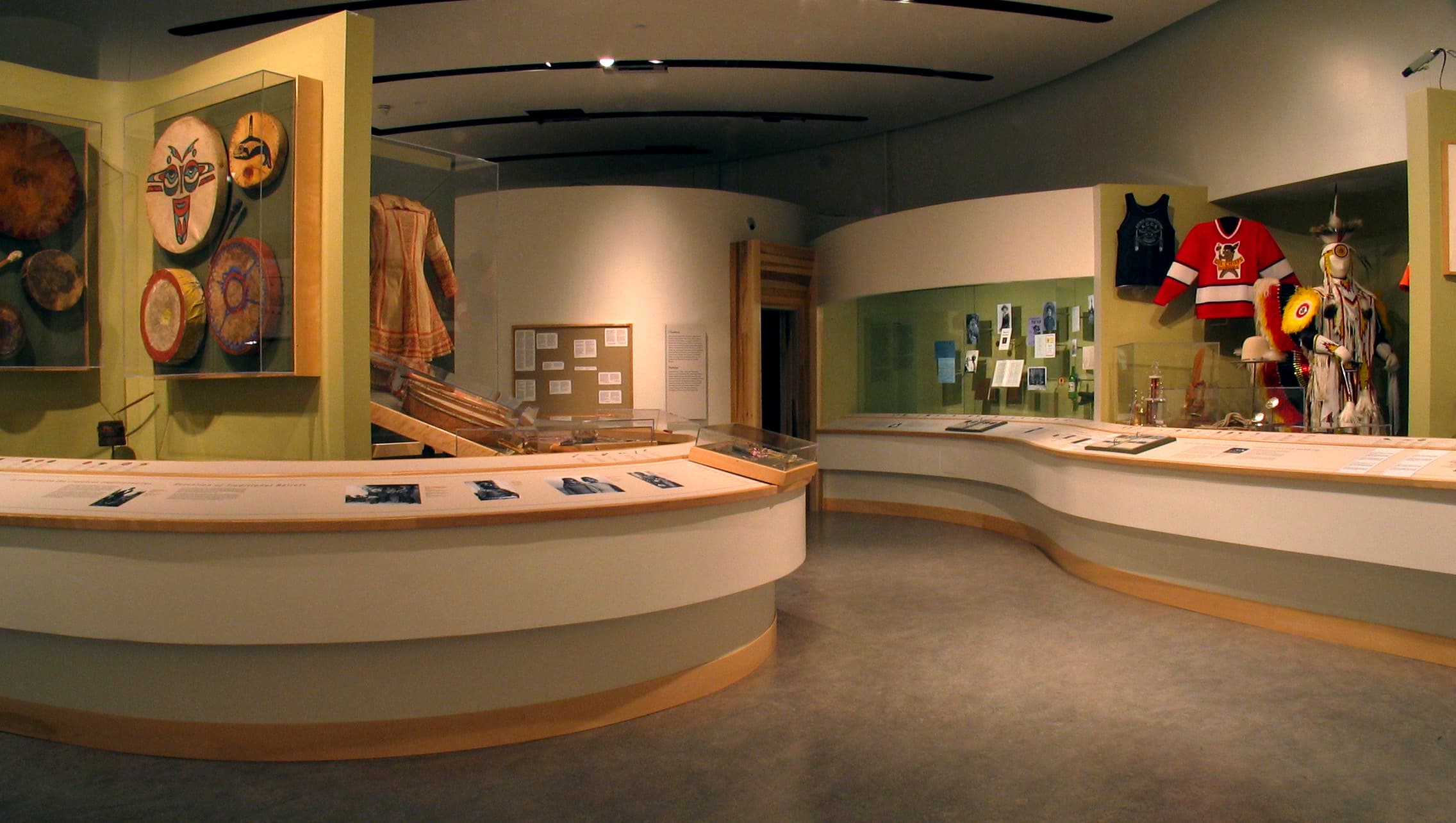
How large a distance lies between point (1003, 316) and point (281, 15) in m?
6.22

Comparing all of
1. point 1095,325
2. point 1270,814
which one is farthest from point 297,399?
point 1095,325

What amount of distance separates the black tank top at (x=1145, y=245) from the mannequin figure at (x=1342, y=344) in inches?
54.3

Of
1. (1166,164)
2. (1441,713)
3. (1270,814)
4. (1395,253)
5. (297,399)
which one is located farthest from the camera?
(1166,164)

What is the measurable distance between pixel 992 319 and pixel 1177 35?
2.71 meters

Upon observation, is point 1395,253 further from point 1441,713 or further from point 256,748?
point 256,748

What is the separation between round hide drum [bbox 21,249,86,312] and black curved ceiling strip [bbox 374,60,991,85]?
4.09 meters

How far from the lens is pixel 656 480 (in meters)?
4.00

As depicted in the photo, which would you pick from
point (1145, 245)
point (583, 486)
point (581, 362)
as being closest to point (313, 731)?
point (583, 486)

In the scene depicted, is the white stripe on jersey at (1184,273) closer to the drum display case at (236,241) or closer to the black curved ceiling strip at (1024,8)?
the black curved ceiling strip at (1024,8)

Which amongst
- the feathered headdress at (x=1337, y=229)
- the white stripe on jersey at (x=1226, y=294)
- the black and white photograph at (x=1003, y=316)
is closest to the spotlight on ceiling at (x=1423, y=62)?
the feathered headdress at (x=1337, y=229)

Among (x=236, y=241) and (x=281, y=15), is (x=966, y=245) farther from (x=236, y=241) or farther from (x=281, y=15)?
(x=236, y=241)

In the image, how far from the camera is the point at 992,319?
28.4 feet

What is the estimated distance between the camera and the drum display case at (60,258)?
518cm

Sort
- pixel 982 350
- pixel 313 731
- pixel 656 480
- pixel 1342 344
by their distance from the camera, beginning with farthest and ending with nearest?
pixel 982 350 → pixel 1342 344 → pixel 656 480 → pixel 313 731
